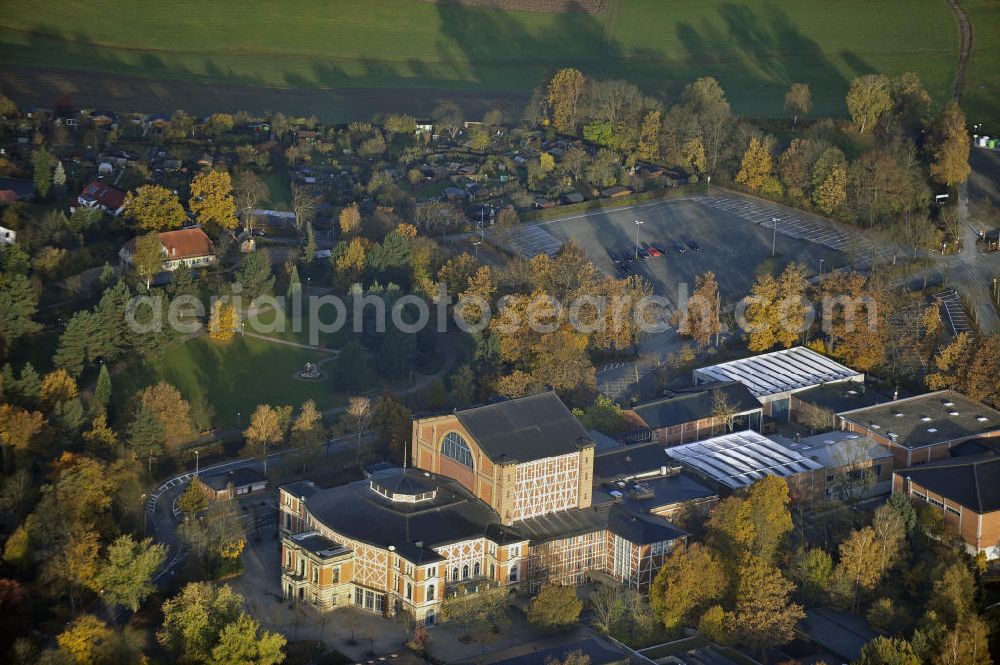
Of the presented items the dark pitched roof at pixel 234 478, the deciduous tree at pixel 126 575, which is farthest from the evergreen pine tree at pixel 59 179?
the deciduous tree at pixel 126 575

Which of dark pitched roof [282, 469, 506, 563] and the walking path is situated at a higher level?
the walking path

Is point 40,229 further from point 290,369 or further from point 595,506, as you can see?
point 595,506

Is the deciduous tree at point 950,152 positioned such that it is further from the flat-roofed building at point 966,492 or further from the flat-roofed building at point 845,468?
the flat-roofed building at point 966,492

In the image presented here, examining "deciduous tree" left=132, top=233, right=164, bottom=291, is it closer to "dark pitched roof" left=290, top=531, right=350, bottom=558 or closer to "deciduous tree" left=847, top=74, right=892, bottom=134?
"dark pitched roof" left=290, top=531, right=350, bottom=558

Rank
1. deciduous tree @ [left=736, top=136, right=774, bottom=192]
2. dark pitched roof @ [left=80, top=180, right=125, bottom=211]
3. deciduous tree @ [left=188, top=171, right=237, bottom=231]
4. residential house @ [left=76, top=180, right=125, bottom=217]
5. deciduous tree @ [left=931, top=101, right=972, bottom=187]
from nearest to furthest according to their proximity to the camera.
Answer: residential house @ [left=76, top=180, right=125, bottom=217] → dark pitched roof @ [left=80, top=180, right=125, bottom=211] → deciduous tree @ [left=188, top=171, right=237, bottom=231] → deciduous tree @ [left=931, top=101, right=972, bottom=187] → deciduous tree @ [left=736, top=136, right=774, bottom=192]

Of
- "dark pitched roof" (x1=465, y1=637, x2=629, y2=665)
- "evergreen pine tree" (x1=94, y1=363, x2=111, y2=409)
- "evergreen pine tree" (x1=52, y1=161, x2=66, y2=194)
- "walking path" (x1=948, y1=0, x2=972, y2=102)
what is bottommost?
"dark pitched roof" (x1=465, y1=637, x2=629, y2=665)

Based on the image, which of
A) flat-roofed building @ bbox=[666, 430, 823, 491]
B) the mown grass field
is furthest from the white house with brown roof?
the mown grass field

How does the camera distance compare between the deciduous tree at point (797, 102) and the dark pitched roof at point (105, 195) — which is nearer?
the dark pitched roof at point (105, 195)

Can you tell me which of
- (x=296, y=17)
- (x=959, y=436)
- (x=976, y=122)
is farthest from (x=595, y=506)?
(x=296, y=17)
